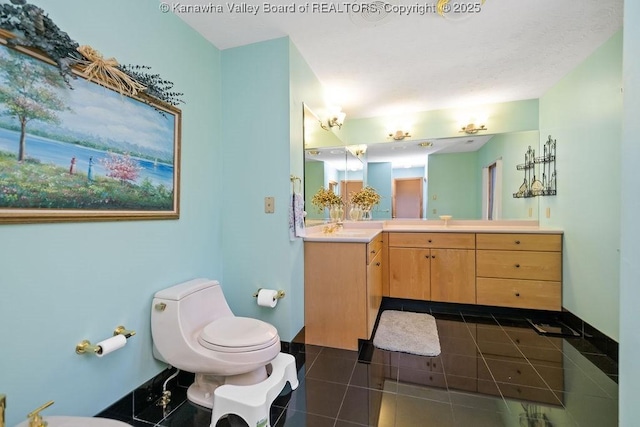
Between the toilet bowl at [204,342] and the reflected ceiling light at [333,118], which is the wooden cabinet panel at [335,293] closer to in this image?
the toilet bowl at [204,342]

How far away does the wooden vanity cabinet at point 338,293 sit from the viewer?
206 centimetres

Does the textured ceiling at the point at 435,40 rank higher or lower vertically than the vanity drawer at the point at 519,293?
higher

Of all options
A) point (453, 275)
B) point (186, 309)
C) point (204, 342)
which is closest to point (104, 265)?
point (186, 309)

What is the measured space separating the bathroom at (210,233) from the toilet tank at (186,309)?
0.09 meters

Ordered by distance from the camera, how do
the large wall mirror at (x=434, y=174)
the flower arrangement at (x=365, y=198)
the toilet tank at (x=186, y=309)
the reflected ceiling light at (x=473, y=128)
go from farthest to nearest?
the flower arrangement at (x=365, y=198), the reflected ceiling light at (x=473, y=128), the large wall mirror at (x=434, y=174), the toilet tank at (x=186, y=309)

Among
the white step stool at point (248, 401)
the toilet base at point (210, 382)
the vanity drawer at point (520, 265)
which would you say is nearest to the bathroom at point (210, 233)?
the vanity drawer at point (520, 265)

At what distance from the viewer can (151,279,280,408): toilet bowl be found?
53.5 inches

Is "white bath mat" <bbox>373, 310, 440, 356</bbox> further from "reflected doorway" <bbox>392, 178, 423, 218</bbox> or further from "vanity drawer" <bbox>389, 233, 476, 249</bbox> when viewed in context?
"reflected doorway" <bbox>392, 178, 423, 218</bbox>

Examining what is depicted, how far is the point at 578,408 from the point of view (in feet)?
4.81

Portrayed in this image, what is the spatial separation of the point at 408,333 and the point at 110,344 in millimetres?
2104

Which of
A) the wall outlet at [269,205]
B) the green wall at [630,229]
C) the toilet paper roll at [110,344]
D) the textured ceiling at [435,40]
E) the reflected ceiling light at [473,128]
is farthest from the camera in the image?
the reflected ceiling light at [473,128]

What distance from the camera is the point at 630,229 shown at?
0.93 metres

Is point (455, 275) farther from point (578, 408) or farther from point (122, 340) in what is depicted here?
point (122, 340)

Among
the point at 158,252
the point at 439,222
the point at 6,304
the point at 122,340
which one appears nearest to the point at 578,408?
the point at 439,222
